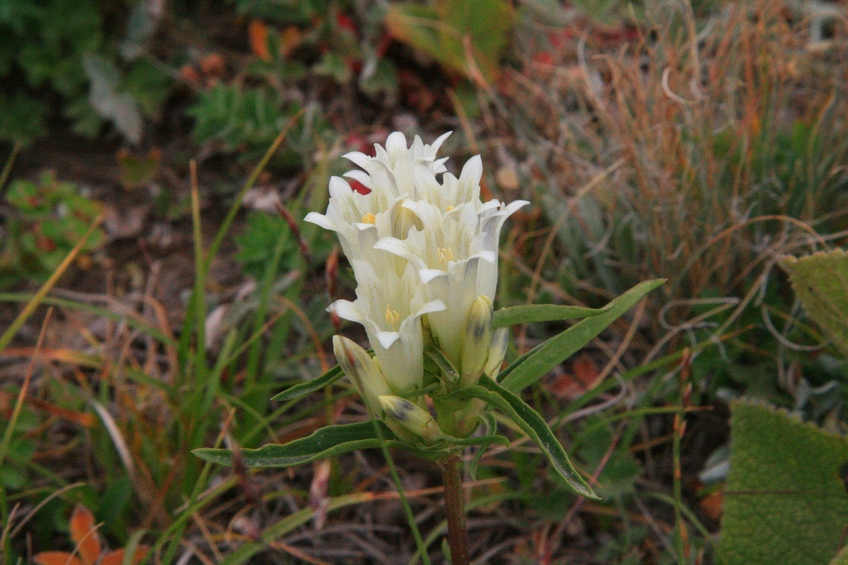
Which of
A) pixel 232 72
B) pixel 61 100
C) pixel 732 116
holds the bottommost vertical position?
pixel 61 100

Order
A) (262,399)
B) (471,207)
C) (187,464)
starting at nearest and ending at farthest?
(471,207)
(187,464)
(262,399)

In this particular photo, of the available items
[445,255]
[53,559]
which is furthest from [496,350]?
[53,559]

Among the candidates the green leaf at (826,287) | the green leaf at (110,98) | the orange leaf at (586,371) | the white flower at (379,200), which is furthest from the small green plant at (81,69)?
A: the green leaf at (826,287)

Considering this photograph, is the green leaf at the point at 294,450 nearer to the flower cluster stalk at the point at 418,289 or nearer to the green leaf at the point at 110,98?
the flower cluster stalk at the point at 418,289

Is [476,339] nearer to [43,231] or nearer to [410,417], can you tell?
[410,417]

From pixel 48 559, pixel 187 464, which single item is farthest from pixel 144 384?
pixel 48 559

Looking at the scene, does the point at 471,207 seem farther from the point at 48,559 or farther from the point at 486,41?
the point at 486,41

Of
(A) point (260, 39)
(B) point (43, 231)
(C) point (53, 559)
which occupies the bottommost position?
(C) point (53, 559)
